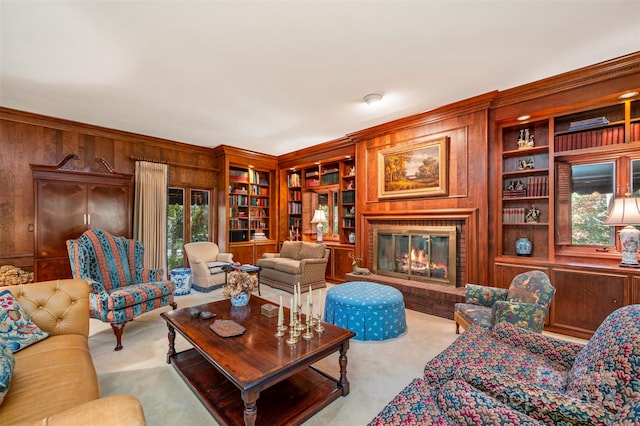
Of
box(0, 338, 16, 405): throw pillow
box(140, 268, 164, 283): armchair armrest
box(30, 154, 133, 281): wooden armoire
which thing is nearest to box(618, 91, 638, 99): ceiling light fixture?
box(0, 338, 16, 405): throw pillow

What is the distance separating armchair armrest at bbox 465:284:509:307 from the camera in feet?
8.68

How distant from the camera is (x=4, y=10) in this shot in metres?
1.95

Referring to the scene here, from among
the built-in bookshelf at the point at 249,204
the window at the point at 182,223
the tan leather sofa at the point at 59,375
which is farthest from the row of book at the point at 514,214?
the window at the point at 182,223

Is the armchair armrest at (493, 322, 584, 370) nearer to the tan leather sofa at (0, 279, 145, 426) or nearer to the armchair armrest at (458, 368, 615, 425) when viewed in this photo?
the armchair armrest at (458, 368, 615, 425)

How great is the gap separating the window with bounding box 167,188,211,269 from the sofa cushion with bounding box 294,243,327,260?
2.14 metres

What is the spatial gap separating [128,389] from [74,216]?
3.36 meters

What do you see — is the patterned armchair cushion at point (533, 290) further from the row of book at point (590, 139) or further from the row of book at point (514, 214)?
the row of book at point (590, 139)

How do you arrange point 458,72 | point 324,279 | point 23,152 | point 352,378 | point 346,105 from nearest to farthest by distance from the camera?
point 352,378 → point 458,72 → point 346,105 → point 23,152 → point 324,279

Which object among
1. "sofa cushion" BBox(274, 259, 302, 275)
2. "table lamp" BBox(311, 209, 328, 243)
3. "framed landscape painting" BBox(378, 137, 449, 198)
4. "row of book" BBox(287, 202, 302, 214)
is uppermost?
"framed landscape painting" BBox(378, 137, 449, 198)

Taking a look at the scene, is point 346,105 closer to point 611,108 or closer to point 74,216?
point 611,108

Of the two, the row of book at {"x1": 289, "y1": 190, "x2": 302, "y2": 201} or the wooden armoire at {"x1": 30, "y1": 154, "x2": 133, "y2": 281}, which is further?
the row of book at {"x1": 289, "y1": 190, "x2": 302, "y2": 201}

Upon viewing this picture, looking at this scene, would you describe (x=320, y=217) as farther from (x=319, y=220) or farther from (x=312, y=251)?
(x=312, y=251)

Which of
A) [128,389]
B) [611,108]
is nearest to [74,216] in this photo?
[128,389]

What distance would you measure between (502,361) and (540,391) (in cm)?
49
